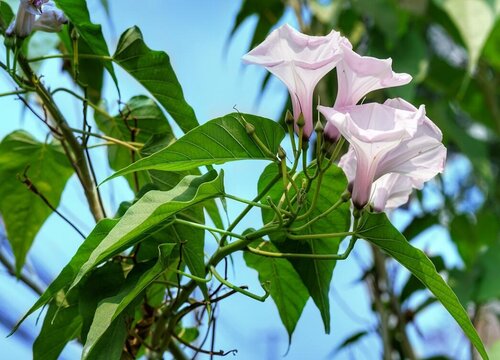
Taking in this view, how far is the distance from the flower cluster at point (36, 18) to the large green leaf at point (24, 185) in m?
0.11

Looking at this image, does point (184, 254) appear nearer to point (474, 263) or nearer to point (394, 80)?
point (394, 80)

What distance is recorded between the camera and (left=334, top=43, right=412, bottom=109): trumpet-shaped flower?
342 millimetres

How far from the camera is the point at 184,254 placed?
1.25ft

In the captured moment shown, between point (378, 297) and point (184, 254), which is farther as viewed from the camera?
point (378, 297)

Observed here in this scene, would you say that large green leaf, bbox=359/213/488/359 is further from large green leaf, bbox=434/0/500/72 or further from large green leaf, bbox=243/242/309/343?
large green leaf, bbox=434/0/500/72

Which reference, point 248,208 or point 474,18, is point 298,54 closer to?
point 248,208

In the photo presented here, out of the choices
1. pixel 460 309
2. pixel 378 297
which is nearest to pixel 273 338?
pixel 378 297

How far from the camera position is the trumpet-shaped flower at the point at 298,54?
34cm

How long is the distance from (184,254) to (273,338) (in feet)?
1.29

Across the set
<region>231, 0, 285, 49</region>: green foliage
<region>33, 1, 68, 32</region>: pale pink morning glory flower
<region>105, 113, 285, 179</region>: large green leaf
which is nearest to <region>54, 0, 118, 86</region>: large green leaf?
<region>33, 1, 68, 32</region>: pale pink morning glory flower

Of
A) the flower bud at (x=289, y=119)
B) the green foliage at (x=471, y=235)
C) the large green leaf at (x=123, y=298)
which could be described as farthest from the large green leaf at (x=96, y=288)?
the green foliage at (x=471, y=235)

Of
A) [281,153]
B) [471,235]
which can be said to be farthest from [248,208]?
[471,235]

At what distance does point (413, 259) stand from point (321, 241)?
8cm

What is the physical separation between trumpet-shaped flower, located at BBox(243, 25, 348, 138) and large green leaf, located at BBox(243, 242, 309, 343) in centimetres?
11
